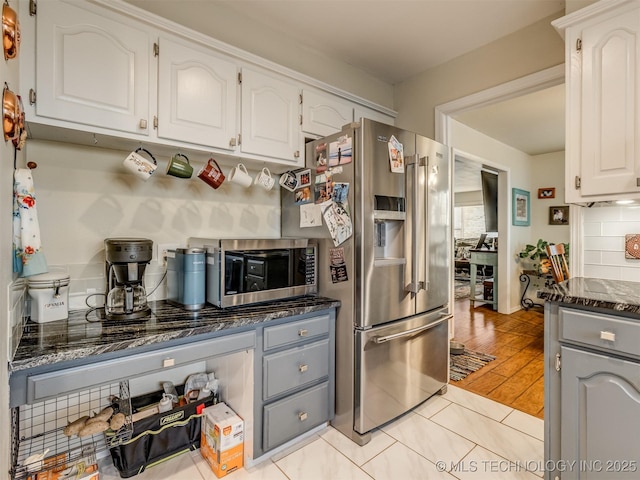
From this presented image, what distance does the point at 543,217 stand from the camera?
5098 millimetres

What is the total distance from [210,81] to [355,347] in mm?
1645

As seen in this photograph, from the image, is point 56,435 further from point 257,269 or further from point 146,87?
point 146,87

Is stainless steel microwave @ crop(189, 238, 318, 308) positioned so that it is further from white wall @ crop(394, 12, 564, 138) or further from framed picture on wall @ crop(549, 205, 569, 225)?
framed picture on wall @ crop(549, 205, 569, 225)

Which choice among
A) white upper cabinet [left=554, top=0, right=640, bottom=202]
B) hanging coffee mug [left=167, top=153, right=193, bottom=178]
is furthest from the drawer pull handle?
hanging coffee mug [left=167, top=153, right=193, bottom=178]

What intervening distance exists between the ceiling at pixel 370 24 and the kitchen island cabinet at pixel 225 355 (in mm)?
1674

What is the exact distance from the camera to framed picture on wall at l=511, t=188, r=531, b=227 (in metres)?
4.71

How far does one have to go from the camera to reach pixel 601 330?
4.13ft

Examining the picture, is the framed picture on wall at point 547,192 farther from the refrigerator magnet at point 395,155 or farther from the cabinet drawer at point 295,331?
the cabinet drawer at point 295,331

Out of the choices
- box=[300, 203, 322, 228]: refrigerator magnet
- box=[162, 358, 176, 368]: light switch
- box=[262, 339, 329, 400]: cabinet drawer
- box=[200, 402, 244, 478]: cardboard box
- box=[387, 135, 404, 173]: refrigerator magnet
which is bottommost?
box=[200, 402, 244, 478]: cardboard box

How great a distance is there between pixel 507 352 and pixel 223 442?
2.86 meters

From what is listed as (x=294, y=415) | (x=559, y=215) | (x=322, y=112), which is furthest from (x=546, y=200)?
(x=294, y=415)

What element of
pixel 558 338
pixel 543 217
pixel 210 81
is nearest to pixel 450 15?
pixel 210 81

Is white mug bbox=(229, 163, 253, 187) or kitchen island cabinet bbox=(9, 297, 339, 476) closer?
kitchen island cabinet bbox=(9, 297, 339, 476)

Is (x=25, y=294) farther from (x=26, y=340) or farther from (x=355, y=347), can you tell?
(x=355, y=347)
